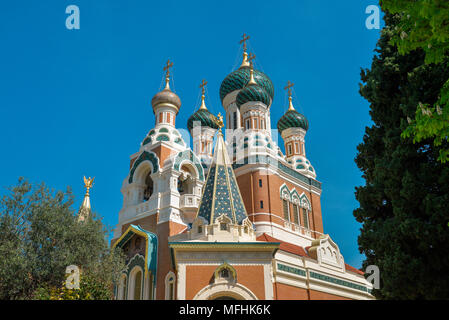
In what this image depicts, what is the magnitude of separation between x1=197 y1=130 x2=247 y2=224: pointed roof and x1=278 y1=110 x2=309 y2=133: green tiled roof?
1290 centimetres

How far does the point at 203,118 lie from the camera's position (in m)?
32.4

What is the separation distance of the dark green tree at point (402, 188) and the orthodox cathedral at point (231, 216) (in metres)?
4.71

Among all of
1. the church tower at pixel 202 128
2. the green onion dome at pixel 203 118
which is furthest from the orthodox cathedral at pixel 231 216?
the green onion dome at pixel 203 118

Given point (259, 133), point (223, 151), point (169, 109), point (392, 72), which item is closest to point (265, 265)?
point (223, 151)

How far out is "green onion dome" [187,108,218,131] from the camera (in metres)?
32.3

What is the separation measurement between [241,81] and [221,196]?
14528mm

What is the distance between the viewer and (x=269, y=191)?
75.0 feet

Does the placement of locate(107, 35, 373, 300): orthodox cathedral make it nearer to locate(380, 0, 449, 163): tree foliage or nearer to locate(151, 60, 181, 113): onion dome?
locate(151, 60, 181, 113): onion dome

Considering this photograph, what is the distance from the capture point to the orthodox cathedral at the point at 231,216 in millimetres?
14656

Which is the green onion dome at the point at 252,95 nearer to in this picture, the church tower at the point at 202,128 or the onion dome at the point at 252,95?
the onion dome at the point at 252,95

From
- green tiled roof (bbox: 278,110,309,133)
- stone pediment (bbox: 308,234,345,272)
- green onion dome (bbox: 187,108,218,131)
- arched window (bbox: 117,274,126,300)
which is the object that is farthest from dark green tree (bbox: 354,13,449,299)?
green onion dome (bbox: 187,108,218,131)

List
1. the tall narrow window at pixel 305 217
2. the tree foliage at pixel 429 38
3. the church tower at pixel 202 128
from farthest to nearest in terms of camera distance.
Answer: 1. the church tower at pixel 202 128
2. the tall narrow window at pixel 305 217
3. the tree foliage at pixel 429 38
